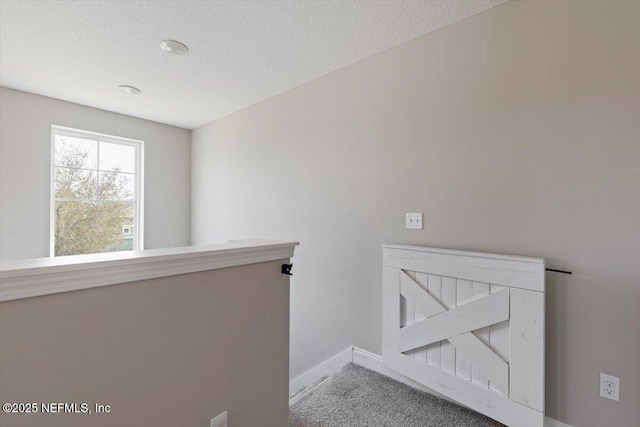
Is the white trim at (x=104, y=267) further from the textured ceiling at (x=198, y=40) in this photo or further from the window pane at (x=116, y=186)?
the window pane at (x=116, y=186)

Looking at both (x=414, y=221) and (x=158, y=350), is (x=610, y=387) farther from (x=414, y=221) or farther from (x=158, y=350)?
(x=158, y=350)

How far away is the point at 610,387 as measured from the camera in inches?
57.9

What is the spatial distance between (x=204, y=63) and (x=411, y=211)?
207 cm

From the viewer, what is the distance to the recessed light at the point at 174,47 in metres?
2.17

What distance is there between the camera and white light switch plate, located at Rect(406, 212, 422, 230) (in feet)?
6.89

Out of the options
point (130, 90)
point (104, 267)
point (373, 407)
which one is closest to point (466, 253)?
point (373, 407)

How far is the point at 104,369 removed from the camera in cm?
96

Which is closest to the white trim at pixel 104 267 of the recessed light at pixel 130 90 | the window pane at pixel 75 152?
the recessed light at pixel 130 90

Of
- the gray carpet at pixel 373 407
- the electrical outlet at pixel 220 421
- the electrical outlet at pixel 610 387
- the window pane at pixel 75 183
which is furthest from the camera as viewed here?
the window pane at pixel 75 183

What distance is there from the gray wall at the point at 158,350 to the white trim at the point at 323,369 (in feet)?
3.22

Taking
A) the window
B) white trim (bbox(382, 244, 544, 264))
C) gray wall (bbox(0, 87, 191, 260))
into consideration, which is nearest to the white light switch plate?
white trim (bbox(382, 244, 544, 264))

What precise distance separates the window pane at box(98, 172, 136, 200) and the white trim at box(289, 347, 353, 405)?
3110 mm

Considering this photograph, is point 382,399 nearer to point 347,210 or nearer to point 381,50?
point 347,210

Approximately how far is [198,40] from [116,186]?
2.55m
